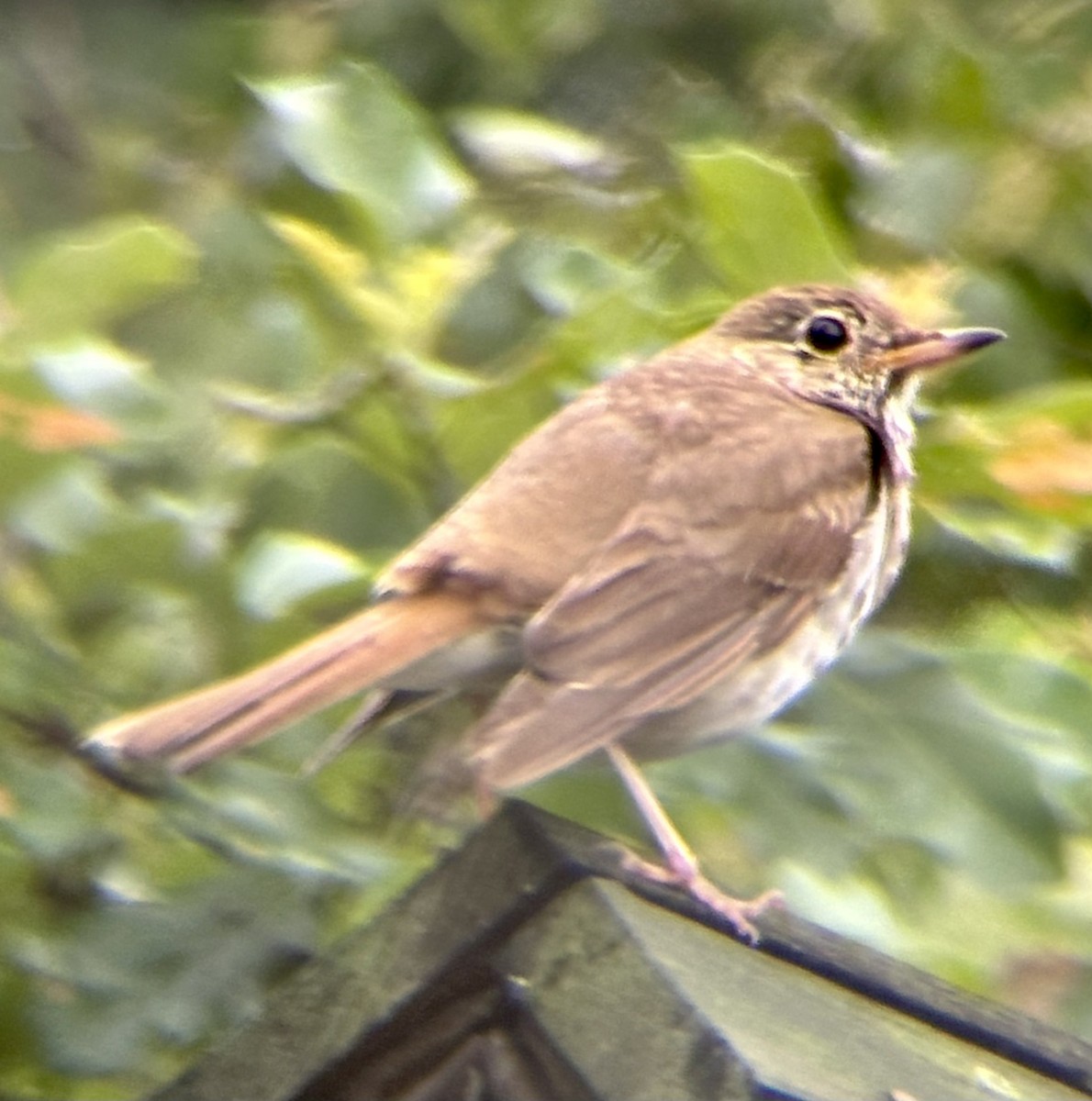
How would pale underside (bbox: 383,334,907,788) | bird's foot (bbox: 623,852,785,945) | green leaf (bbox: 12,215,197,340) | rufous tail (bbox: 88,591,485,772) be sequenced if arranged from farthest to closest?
pale underside (bbox: 383,334,907,788) → green leaf (bbox: 12,215,197,340) → rufous tail (bbox: 88,591,485,772) → bird's foot (bbox: 623,852,785,945)

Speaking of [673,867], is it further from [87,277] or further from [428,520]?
[87,277]

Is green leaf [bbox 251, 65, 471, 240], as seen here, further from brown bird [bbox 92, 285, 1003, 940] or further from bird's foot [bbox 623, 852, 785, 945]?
bird's foot [bbox 623, 852, 785, 945]

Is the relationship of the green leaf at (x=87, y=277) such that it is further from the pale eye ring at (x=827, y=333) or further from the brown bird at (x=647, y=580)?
the pale eye ring at (x=827, y=333)

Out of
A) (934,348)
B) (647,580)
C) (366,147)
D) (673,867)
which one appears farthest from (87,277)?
(934,348)

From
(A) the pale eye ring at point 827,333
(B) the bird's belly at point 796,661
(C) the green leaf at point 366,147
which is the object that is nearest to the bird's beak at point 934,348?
(A) the pale eye ring at point 827,333

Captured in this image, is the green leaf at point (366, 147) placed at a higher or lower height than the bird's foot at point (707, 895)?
higher

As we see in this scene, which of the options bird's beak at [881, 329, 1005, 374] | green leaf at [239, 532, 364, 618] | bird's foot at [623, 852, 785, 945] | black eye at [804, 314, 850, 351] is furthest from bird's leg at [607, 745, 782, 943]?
black eye at [804, 314, 850, 351]

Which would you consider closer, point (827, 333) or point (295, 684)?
point (295, 684)

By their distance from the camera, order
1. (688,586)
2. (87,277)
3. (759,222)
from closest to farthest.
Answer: (87,277) → (759,222) → (688,586)

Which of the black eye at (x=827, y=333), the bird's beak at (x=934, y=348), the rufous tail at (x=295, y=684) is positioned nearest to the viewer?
the rufous tail at (x=295, y=684)
